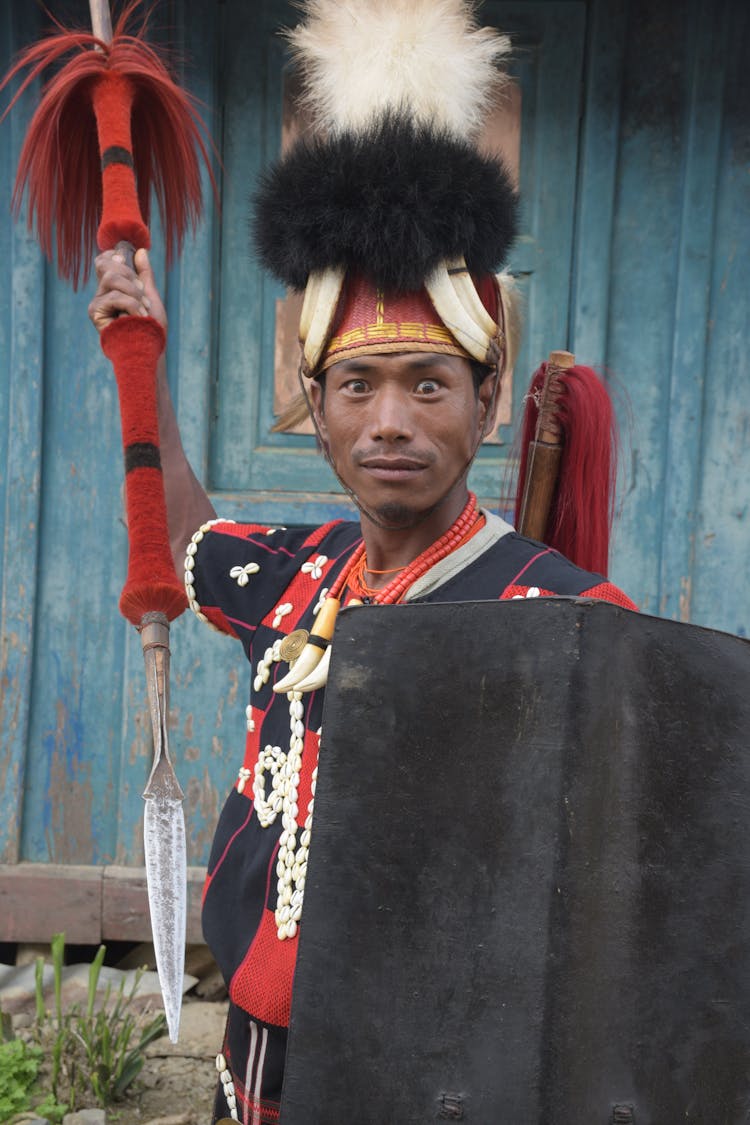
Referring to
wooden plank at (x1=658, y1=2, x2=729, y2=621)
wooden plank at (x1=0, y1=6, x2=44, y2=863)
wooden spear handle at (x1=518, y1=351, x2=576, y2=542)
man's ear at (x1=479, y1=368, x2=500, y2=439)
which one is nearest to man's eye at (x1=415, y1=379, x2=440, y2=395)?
man's ear at (x1=479, y1=368, x2=500, y2=439)

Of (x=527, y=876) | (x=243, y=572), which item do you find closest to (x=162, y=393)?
(x=243, y=572)

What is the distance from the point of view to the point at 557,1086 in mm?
1081

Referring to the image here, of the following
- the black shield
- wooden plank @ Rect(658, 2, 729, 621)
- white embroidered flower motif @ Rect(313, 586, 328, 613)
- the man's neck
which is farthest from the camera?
wooden plank @ Rect(658, 2, 729, 621)

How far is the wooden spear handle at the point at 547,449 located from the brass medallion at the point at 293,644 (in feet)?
1.50

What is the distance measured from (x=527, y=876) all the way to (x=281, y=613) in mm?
765

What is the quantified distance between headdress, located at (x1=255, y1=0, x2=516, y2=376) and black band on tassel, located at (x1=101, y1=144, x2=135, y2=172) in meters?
0.38

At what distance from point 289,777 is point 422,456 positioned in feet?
1.69

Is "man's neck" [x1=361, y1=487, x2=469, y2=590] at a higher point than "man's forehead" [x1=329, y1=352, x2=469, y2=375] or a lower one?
lower

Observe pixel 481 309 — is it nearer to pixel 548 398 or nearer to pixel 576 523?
pixel 548 398

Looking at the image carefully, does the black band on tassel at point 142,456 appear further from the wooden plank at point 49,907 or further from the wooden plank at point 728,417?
the wooden plank at point 728,417

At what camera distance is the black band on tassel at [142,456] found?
1818mm

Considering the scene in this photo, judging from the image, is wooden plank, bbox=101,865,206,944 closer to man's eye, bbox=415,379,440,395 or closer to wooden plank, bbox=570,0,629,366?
wooden plank, bbox=570,0,629,366

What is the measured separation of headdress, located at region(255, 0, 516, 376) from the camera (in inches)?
56.9

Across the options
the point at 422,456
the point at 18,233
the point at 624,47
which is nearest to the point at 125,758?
the point at 18,233
